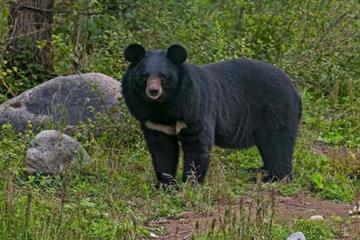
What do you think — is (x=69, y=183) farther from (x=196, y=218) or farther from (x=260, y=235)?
(x=260, y=235)

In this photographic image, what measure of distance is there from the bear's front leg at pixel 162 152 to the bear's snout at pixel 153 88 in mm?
468

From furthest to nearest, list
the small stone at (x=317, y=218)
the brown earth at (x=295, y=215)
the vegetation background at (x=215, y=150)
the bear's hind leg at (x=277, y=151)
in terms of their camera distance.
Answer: the bear's hind leg at (x=277, y=151)
the small stone at (x=317, y=218)
the brown earth at (x=295, y=215)
the vegetation background at (x=215, y=150)

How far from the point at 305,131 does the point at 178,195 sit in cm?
327

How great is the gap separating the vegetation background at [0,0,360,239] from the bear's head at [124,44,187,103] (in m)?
0.77

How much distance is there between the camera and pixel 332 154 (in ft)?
33.2

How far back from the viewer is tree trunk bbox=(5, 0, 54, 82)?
11.4 m

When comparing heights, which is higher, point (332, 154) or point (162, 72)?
point (162, 72)

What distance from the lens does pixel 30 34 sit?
11.5m

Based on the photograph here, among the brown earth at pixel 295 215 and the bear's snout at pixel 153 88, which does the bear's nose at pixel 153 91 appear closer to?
the bear's snout at pixel 153 88

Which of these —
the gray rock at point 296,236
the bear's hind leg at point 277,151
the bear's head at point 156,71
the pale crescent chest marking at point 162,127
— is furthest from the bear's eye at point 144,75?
the gray rock at point 296,236

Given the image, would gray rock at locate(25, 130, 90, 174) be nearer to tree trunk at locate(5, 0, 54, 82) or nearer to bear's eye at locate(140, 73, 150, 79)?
bear's eye at locate(140, 73, 150, 79)

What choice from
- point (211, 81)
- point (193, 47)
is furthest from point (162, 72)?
point (193, 47)

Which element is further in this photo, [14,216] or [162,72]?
[162,72]

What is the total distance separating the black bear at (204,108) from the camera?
26.7ft
